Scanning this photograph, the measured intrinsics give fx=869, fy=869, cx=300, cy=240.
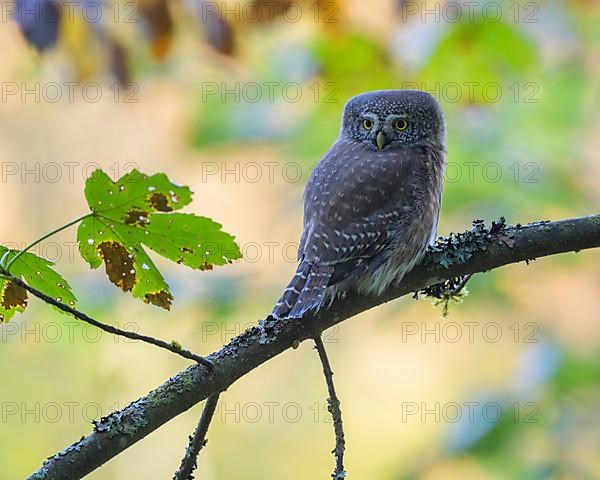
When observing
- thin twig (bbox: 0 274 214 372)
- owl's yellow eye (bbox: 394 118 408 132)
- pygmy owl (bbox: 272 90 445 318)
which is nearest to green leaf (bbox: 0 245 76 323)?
thin twig (bbox: 0 274 214 372)

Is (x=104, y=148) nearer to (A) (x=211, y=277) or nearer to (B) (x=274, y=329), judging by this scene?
(A) (x=211, y=277)

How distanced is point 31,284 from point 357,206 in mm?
1771

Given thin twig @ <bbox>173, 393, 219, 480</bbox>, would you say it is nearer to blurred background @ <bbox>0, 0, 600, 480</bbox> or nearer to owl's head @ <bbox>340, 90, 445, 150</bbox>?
blurred background @ <bbox>0, 0, 600, 480</bbox>

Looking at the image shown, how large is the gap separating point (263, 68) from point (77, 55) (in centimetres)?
184

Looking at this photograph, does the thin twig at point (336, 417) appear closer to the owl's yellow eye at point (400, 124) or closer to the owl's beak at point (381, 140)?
the owl's beak at point (381, 140)

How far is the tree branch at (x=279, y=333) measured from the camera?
2.02m

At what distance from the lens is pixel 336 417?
228 cm

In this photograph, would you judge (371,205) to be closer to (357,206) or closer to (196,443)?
(357,206)

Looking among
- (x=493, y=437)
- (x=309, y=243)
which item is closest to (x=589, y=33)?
(x=493, y=437)

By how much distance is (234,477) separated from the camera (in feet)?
29.2

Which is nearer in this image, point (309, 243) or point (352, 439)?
point (309, 243)

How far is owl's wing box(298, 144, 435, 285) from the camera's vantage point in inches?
131

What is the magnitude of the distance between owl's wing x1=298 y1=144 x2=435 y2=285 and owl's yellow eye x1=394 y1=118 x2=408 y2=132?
0.34 metres

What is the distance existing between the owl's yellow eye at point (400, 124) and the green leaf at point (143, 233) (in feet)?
7.46
